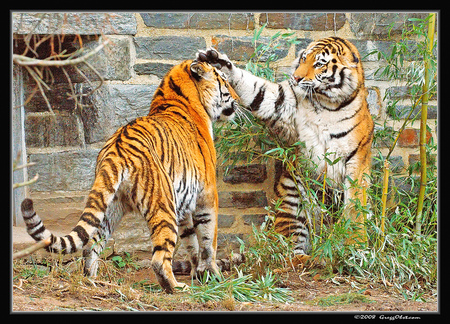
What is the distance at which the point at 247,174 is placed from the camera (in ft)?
18.8

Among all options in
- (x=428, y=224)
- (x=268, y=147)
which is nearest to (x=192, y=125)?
(x=268, y=147)

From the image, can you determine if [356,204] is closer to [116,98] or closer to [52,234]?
[116,98]

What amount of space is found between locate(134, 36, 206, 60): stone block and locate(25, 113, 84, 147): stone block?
3.01 ft

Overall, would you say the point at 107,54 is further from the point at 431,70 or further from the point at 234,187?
the point at 431,70

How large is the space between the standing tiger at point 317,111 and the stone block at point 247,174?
1.14 ft

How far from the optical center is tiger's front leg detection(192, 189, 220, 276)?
4.67 metres

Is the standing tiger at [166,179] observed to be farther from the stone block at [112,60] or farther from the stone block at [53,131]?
the stone block at [53,131]

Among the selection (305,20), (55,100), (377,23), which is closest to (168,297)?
(55,100)

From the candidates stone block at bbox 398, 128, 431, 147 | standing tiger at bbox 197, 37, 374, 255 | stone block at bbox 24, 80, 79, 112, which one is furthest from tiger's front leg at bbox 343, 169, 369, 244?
stone block at bbox 24, 80, 79, 112

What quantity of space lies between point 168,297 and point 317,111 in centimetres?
237

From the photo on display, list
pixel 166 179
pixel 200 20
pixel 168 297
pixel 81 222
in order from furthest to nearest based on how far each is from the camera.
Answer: pixel 200 20 < pixel 166 179 < pixel 168 297 < pixel 81 222

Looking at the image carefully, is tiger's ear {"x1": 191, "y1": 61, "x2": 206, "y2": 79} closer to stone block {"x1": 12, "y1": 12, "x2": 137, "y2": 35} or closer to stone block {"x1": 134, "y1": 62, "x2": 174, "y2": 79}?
stone block {"x1": 134, "y1": 62, "x2": 174, "y2": 79}

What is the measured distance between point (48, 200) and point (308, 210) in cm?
243

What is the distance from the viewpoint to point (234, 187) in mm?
5707
